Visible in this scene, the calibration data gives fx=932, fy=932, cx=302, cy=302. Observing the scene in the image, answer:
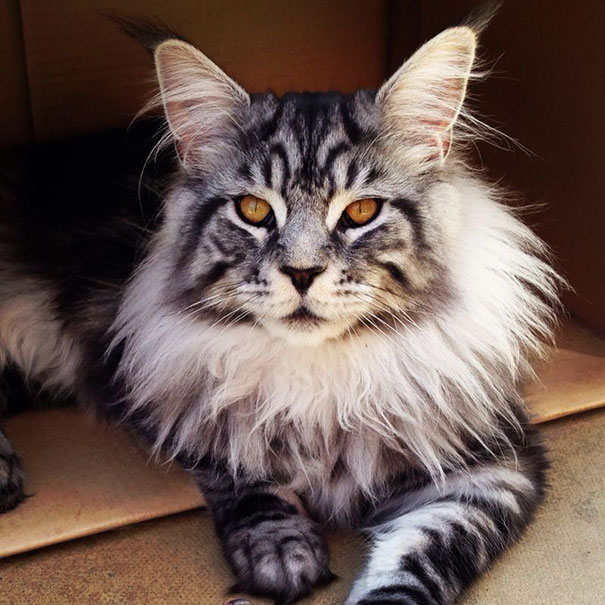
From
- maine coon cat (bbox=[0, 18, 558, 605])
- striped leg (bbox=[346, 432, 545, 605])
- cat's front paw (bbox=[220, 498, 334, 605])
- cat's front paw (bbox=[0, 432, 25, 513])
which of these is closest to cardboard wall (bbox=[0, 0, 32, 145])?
maine coon cat (bbox=[0, 18, 558, 605])

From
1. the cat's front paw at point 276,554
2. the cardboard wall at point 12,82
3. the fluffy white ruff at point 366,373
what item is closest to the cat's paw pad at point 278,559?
the cat's front paw at point 276,554

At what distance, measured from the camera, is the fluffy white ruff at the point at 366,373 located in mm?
1763

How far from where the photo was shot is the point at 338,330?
1655 mm

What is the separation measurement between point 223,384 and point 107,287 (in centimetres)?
47

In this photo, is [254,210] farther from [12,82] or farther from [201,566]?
[12,82]

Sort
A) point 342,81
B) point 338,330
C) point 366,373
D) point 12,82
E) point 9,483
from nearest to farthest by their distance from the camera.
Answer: point 338,330, point 366,373, point 9,483, point 12,82, point 342,81

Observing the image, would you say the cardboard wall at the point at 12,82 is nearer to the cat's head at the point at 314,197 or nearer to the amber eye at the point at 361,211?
the cat's head at the point at 314,197

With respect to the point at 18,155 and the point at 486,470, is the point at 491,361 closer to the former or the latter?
the point at 486,470

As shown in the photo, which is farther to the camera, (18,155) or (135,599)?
(18,155)

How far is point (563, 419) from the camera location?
2.24m

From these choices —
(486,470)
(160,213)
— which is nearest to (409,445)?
(486,470)

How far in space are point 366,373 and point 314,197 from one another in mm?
355

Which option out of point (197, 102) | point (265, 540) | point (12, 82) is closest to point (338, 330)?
point (265, 540)

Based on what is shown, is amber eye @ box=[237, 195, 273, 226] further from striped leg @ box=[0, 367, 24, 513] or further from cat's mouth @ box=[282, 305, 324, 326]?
striped leg @ box=[0, 367, 24, 513]
